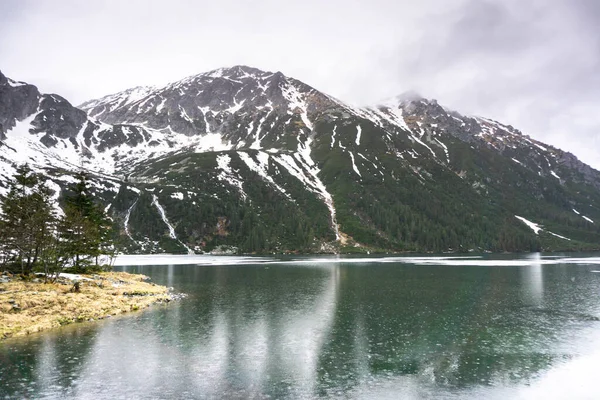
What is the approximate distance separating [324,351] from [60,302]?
36847mm

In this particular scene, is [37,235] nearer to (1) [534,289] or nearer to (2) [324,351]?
(2) [324,351]

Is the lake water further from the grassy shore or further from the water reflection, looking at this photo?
the grassy shore

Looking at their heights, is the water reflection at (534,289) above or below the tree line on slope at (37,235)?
below

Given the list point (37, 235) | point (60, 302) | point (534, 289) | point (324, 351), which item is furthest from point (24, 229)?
point (534, 289)

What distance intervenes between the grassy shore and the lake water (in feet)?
9.71

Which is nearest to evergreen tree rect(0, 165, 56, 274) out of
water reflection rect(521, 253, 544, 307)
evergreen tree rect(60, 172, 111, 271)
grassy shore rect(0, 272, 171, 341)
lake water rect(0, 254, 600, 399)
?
evergreen tree rect(60, 172, 111, 271)

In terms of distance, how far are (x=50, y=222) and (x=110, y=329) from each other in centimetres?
4309

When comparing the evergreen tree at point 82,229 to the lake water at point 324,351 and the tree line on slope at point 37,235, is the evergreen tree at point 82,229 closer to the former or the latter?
the tree line on slope at point 37,235

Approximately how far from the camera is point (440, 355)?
118 ft

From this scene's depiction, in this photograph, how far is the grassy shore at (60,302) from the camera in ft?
151

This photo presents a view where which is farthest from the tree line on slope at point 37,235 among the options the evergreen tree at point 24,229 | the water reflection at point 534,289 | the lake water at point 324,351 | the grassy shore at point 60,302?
the water reflection at point 534,289

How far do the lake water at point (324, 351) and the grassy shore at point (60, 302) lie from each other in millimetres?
2958

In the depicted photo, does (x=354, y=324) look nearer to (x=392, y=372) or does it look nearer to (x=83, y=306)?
(x=392, y=372)

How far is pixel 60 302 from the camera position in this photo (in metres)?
54.8
